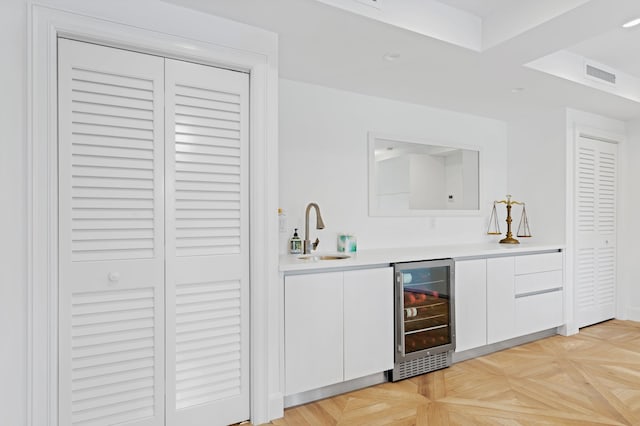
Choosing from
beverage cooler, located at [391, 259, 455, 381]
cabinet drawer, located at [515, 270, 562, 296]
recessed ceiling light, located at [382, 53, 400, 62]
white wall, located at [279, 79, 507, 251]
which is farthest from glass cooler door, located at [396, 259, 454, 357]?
recessed ceiling light, located at [382, 53, 400, 62]

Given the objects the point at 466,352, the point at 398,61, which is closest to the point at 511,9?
the point at 398,61

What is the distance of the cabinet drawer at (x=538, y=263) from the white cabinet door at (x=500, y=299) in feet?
0.37

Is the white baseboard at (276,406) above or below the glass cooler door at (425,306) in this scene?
below

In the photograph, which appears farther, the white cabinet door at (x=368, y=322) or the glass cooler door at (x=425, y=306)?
the glass cooler door at (x=425, y=306)

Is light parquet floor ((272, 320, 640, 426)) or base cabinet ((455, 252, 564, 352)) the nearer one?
light parquet floor ((272, 320, 640, 426))

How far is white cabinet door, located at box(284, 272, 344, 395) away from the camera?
2.34 meters

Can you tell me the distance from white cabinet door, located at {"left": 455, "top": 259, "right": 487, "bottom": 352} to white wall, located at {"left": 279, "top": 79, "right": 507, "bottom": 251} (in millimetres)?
657

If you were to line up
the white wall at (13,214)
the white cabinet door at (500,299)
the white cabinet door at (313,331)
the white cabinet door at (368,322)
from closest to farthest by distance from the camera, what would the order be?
the white wall at (13,214) < the white cabinet door at (313,331) < the white cabinet door at (368,322) < the white cabinet door at (500,299)

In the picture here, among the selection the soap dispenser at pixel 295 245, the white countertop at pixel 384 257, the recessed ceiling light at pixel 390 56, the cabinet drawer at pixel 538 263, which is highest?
the recessed ceiling light at pixel 390 56

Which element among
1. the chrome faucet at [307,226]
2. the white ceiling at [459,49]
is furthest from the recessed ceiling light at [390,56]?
the chrome faucet at [307,226]

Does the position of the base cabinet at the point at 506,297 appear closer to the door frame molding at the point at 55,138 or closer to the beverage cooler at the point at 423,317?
the beverage cooler at the point at 423,317

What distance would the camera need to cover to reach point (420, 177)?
146 inches

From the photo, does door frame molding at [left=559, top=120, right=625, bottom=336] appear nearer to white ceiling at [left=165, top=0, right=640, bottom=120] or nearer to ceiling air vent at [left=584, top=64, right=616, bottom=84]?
white ceiling at [left=165, top=0, right=640, bottom=120]

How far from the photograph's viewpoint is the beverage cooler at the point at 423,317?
2746mm
